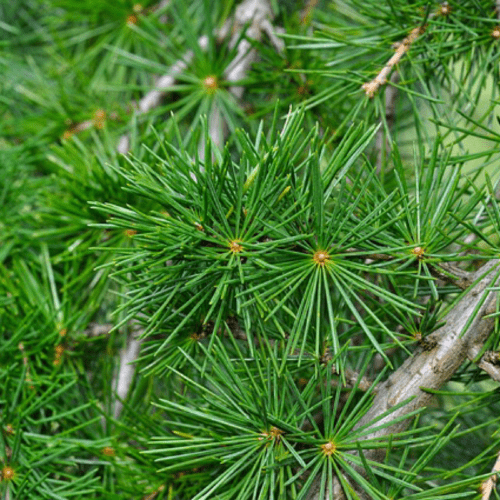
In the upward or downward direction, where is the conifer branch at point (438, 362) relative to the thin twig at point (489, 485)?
upward

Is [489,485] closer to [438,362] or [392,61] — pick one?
[438,362]

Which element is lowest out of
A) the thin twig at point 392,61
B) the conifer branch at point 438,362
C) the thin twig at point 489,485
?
the thin twig at point 489,485

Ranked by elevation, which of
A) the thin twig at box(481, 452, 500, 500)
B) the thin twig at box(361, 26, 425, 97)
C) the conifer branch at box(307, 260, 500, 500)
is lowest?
the thin twig at box(481, 452, 500, 500)

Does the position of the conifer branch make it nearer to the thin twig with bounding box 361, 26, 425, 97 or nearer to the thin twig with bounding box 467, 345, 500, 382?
the thin twig with bounding box 467, 345, 500, 382

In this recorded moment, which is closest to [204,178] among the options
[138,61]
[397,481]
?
[397,481]

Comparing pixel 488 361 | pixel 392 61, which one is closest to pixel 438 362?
pixel 488 361

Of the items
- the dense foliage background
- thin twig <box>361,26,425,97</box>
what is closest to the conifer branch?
the dense foliage background

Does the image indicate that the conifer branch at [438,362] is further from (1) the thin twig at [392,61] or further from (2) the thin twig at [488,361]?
(1) the thin twig at [392,61]

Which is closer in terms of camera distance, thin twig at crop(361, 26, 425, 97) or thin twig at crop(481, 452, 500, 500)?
thin twig at crop(481, 452, 500, 500)

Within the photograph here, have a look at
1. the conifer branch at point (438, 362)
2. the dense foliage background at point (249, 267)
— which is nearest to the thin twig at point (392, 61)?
the dense foliage background at point (249, 267)
